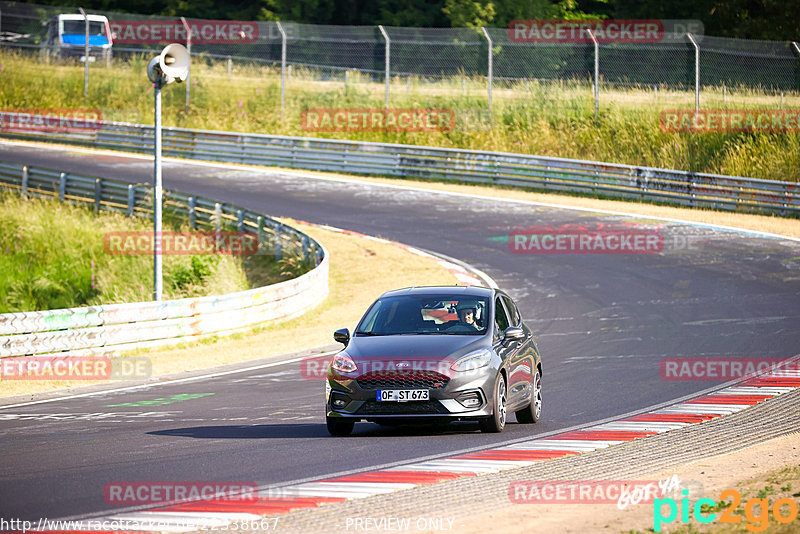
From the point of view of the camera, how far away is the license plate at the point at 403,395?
10312 millimetres

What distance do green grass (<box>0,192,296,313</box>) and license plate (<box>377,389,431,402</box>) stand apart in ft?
46.6

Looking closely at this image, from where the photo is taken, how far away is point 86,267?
28.7 m

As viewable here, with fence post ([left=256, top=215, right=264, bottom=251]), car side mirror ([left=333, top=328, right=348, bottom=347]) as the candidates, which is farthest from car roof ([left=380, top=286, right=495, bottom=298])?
fence post ([left=256, top=215, right=264, bottom=251])

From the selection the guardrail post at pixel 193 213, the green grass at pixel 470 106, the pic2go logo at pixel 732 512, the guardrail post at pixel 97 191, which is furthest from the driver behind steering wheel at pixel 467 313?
the green grass at pixel 470 106

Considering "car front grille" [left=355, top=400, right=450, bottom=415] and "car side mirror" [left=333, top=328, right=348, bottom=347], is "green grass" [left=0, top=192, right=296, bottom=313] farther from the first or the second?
"car front grille" [left=355, top=400, right=450, bottom=415]

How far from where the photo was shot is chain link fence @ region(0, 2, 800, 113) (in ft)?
114

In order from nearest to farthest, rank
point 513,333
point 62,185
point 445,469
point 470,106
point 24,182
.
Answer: point 445,469, point 513,333, point 62,185, point 24,182, point 470,106

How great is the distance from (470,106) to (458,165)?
19.8 feet

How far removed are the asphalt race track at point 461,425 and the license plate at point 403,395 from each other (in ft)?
1.42

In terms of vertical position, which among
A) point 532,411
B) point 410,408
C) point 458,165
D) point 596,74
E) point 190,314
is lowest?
point 190,314

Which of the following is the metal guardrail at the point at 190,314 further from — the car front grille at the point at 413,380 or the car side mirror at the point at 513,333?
the car side mirror at the point at 513,333

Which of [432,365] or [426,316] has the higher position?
[426,316]

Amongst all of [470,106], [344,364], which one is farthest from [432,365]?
[470,106]

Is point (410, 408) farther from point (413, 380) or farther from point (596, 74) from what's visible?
point (596, 74)
